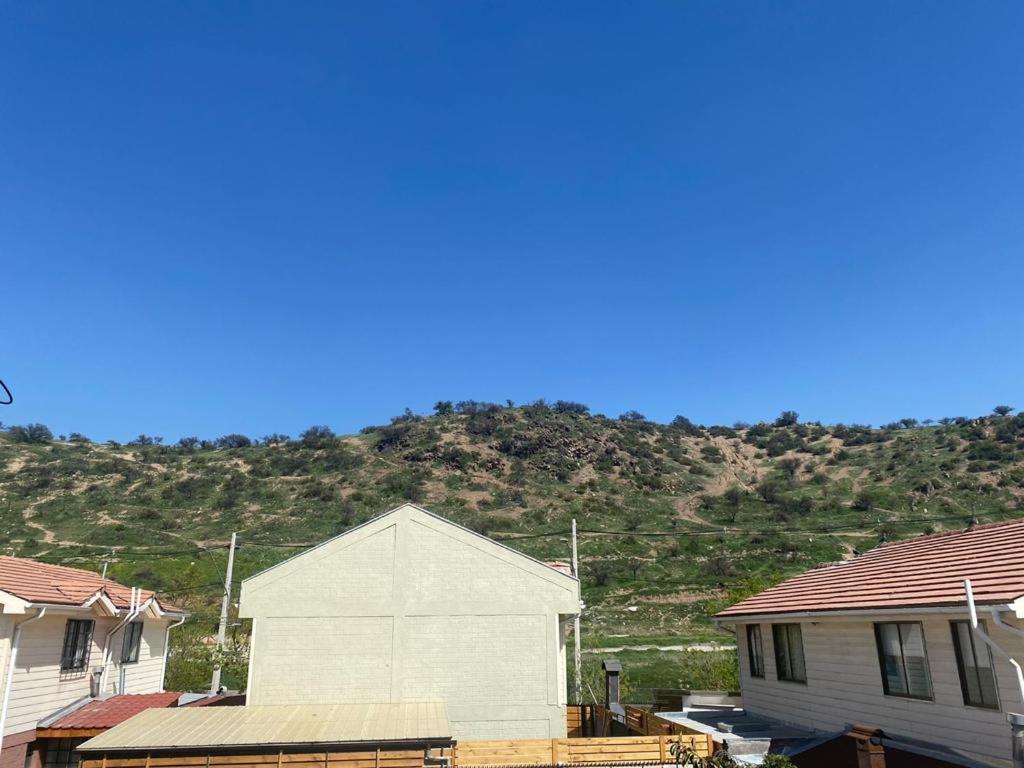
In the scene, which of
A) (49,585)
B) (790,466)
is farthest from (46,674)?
(790,466)

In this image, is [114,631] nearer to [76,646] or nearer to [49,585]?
[76,646]

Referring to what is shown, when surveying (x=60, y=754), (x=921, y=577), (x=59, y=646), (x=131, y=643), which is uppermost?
(x=921, y=577)

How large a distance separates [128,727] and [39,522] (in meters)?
59.6

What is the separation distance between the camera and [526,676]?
19859 millimetres

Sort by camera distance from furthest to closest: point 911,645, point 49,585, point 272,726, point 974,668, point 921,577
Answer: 1. point 49,585
2. point 272,726
3. point 921,577
4. point 911,645
5. point 974,668

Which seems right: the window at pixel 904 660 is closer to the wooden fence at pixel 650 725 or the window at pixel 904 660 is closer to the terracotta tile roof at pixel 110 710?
the wooden fence at pixel 650 725

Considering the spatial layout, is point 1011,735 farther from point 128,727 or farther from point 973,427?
point 973,427

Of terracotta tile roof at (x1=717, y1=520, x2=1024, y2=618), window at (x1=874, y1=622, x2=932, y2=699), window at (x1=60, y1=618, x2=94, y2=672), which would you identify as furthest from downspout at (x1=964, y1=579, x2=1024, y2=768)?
window at (x1=60, y1=618, x2=94, y2=672)

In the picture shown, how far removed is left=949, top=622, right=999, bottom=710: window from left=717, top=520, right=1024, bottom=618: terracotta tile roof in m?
0.76

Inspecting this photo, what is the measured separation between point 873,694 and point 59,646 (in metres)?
20.2

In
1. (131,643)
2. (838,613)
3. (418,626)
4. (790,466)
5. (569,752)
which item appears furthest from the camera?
(790,466)

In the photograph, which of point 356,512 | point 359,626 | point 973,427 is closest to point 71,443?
point 356,512

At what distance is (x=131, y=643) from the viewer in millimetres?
22516

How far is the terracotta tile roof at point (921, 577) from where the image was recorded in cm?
1279
